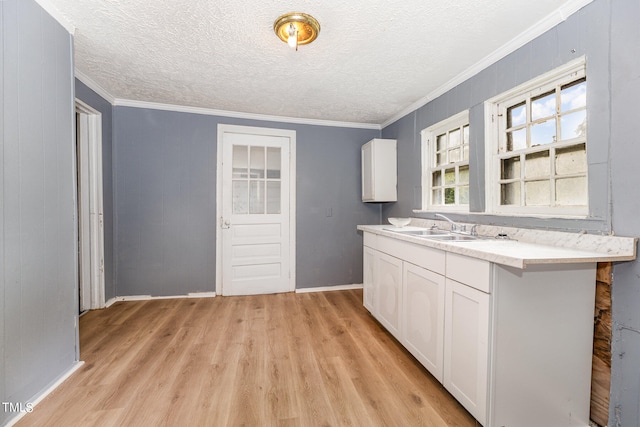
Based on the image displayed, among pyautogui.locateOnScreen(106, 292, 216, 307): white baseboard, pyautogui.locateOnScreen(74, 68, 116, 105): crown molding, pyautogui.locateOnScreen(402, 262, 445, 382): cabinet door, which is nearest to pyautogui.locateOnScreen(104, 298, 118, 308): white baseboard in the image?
pyautogui.locateOnScreen(106, 292, 216, 307): white baseboard

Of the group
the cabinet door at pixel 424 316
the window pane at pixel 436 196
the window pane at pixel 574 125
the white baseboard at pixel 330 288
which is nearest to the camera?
the window pane at pixel 574 125

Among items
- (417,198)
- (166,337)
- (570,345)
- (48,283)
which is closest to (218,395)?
(166,337)

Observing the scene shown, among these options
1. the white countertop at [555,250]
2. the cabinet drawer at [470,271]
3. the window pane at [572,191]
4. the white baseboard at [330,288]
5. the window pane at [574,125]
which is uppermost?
the window pane at [574,125]

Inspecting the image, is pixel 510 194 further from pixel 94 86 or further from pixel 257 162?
pixel 94 86

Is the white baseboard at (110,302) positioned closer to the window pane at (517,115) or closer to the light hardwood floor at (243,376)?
the light hardwood floor at (243,376)

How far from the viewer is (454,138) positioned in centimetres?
274

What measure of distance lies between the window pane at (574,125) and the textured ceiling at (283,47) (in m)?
0.61

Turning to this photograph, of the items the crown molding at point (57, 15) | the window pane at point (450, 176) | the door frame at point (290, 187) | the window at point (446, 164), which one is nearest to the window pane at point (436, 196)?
the window at point (446, 164)

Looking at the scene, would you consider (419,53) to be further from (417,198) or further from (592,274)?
(592,274)

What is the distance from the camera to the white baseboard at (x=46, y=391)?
4.60ft

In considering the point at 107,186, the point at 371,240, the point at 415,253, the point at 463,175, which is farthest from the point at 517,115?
the point at 107,186

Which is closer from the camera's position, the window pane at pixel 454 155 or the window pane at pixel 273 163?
the window pane at pixel 454 155

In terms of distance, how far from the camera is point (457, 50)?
2055mm

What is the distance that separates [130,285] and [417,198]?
3.54 m
